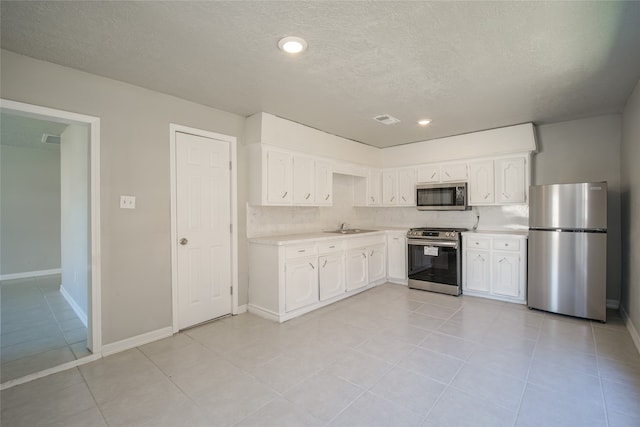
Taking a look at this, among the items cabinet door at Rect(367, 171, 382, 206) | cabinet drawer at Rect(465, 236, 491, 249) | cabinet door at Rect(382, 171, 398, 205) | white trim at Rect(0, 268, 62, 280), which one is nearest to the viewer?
cabinet drawer at Rect(465, 236, 491, 249)

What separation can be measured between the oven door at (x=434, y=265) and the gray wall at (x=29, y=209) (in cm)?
717

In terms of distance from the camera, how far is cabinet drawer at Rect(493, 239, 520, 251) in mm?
3972

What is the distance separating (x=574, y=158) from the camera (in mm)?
3986

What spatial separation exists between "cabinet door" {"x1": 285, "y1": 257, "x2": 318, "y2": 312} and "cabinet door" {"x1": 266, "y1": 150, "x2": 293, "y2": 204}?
0.82m

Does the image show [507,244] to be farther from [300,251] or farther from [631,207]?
[300,251]

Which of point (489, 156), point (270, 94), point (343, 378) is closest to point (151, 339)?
point (343, 378)

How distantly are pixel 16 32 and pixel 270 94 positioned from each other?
72.2 inches

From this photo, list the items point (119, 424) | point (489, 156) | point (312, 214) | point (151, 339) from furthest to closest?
point (312, 214)
point (489, 156)
point (151, 339)
point (119, 424)

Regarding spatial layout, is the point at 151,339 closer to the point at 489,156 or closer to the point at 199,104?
the point at 199,104

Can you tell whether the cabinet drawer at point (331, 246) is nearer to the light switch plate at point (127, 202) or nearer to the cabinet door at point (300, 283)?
the cabinet door at point (300, 283)

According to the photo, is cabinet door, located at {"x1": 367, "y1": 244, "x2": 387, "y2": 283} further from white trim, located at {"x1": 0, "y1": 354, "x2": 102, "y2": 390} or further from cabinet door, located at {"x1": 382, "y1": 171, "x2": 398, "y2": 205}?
white trim, located at {"x1": 0, "y1": 354, "x2": 102, "y2": 390}

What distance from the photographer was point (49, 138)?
497cm

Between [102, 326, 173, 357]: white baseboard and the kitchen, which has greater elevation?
the kitchen

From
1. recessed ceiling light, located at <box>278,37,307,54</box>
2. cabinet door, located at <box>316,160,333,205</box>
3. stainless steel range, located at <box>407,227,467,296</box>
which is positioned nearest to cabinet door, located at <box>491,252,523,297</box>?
stainless steel range, located at <box>407,227,467,296</box>
